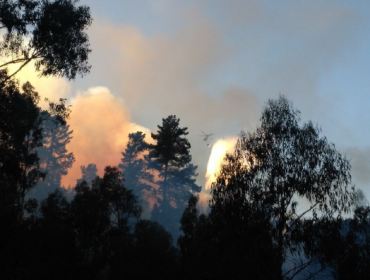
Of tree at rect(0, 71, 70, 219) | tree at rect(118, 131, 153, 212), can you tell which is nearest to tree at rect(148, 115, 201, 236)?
tree at rect(118, 131, 153, 212)

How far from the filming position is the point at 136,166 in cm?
9906

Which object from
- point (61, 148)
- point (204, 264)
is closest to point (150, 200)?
point (61, 148)

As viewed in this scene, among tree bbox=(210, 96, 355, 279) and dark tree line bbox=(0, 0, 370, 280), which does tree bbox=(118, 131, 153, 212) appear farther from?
tree bbox=(210, 96, 355, 279)

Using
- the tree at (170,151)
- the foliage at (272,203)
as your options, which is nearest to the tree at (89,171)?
the tree at (170,151)

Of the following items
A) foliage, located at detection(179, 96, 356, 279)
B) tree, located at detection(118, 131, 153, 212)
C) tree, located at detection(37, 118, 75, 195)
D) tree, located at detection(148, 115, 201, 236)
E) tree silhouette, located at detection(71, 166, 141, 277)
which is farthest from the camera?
tree, located at detection(37, 118, 75, 195)

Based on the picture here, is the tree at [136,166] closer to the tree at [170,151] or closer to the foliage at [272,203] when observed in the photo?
the tree at [170,151]

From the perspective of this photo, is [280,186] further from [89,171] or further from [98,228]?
[89,171]

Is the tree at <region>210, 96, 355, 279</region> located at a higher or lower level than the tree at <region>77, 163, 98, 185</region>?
lower

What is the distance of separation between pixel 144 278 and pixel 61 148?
9084 cm

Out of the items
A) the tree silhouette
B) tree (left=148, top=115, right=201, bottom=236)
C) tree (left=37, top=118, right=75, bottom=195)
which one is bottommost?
the tree silhouette

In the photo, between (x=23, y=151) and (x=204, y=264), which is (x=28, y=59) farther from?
(x=204, y=264)

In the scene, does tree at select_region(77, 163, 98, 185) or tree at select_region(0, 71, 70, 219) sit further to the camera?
tree at select_region(77, 163, 98, 185)

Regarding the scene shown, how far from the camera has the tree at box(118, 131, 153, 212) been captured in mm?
94875

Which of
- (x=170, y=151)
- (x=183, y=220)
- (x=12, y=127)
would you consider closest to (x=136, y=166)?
(x=170, y=151)
